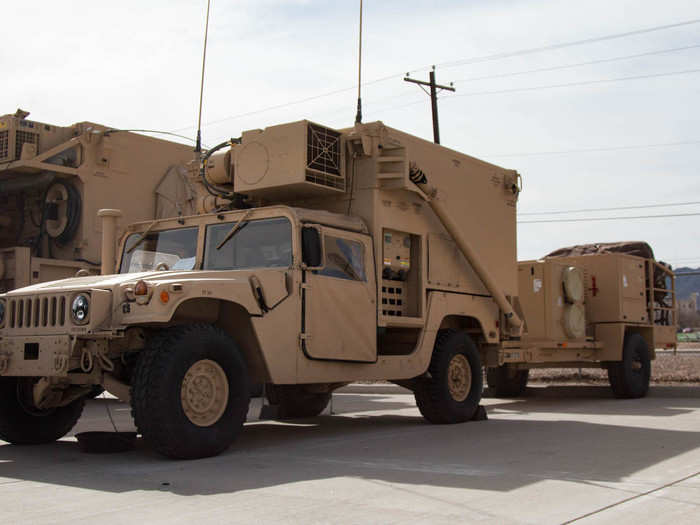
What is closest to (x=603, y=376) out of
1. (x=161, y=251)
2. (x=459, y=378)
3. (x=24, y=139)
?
(x=459, y=378)

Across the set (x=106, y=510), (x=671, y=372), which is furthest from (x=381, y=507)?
(x=671, y=372)

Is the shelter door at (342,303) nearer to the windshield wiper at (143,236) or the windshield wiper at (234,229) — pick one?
the windshield wiper at (234,229)

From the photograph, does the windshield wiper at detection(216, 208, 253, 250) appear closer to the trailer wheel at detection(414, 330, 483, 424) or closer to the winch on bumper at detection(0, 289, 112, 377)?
the winch on bumper at detection(0, 289, 112, 377)

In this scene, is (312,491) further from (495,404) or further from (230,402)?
(495,404)

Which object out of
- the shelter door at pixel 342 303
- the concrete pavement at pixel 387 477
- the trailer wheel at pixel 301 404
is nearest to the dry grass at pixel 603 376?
the concrete pavement at pixel 387 477

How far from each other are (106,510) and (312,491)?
50.7 inches

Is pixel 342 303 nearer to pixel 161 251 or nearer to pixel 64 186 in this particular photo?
pixel 161 251

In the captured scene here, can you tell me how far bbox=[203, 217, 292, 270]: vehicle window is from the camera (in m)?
8.30

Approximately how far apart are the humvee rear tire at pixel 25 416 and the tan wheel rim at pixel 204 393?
179 cm

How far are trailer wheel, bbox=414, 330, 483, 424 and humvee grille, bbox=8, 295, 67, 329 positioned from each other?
4450mm

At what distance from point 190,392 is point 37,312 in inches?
58.9

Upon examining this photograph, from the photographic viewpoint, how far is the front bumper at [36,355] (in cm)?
686

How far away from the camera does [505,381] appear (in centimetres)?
1520

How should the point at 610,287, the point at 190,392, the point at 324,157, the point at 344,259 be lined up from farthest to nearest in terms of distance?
the point at 610,287 < the point at 324,157 < the point at 344,259 < the point at 190,392
